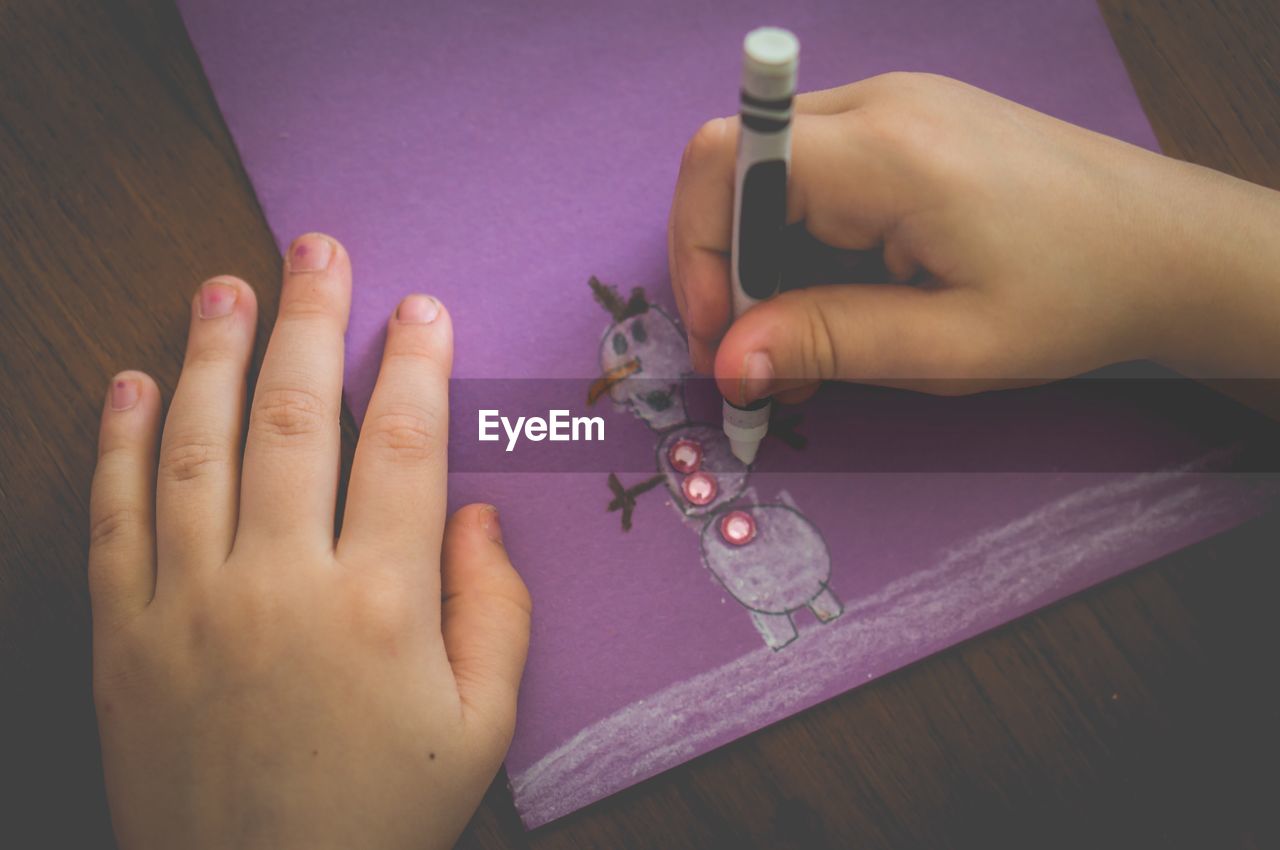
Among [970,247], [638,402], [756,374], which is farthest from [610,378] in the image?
[970,247]

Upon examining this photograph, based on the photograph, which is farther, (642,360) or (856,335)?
(642,360)

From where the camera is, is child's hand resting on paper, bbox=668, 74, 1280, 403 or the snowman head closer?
child's hand resting on paper, bbox=668, 74, 1280, 403

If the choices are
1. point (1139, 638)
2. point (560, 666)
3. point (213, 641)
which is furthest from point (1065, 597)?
point (213, 641)

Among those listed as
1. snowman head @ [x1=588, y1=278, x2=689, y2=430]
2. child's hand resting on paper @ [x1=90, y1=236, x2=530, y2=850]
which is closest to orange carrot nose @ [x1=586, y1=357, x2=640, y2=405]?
snowman head @ [x1=588, y1=278, x2=689, y2=430]

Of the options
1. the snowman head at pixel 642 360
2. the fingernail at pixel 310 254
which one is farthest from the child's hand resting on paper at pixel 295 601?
the snowman head at pixel 642 360

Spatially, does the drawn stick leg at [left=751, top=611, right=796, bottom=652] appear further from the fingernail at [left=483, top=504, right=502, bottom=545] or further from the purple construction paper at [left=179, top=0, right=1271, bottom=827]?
the fingernail at [left=483, top=504, right=502, bottom=545]

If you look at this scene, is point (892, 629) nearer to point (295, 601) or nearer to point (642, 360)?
point (642, 360)

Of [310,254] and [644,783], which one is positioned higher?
[310,254]

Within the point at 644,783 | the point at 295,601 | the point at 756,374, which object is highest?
the point at 756,374
